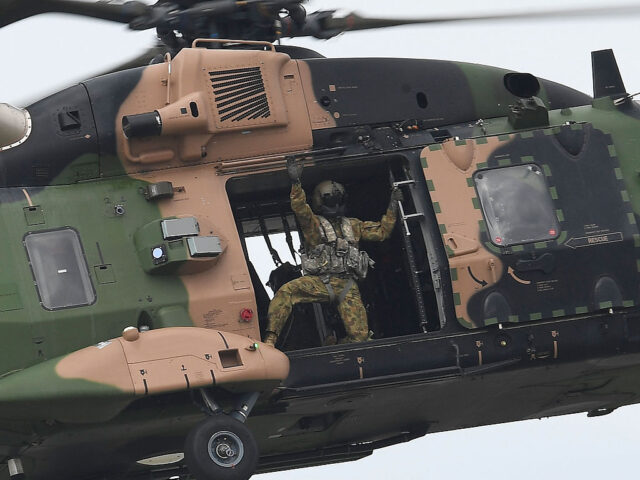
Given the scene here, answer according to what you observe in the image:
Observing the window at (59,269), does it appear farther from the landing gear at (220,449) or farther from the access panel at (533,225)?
the access panel at (533,225)

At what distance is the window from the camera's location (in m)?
13.6

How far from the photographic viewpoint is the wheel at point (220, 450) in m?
13.2

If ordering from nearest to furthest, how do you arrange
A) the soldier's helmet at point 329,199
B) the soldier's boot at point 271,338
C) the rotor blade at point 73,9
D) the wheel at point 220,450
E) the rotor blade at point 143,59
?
the wheel at point 220,450 → the rotor blade at point 73,9 → the soldier's boot at point 271,338 → the soldier's helmet at point 329,199 → the rotor blade at point 143,59

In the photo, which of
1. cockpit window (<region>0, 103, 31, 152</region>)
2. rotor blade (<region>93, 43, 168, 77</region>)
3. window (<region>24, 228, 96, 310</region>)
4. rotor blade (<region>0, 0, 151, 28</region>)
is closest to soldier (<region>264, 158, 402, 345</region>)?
window (<region>24, 228, 96, 310</region>)

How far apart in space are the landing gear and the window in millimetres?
1327

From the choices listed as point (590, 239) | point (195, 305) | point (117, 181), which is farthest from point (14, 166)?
point (590, 239)

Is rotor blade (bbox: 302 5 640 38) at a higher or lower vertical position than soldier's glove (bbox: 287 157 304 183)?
higher

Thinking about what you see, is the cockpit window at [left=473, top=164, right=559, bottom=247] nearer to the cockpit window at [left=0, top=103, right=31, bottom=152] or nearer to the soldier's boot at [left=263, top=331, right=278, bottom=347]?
the soldier's boot at [left=263, top=331, right=278, bottom=347]

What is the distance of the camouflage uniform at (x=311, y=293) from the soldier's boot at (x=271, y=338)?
0.08 ft

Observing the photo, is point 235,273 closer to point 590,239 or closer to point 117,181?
point 117,181

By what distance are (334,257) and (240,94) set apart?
59.0 inches

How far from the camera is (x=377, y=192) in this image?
51.7 ft

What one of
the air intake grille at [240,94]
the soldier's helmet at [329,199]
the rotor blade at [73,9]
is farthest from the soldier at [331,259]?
the rotor blade at [73,9]

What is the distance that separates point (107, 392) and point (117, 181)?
207cm
